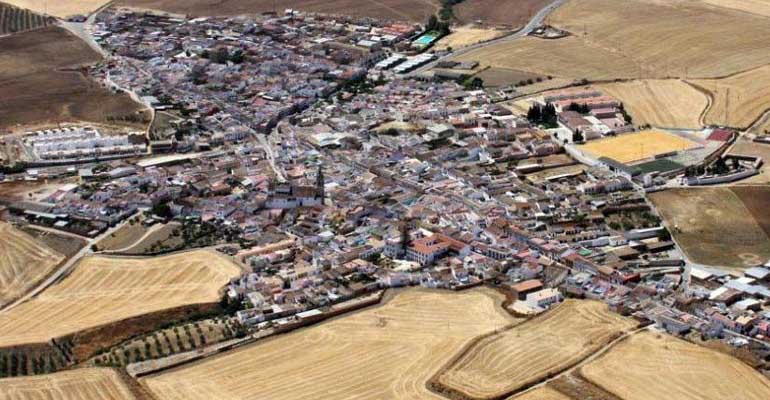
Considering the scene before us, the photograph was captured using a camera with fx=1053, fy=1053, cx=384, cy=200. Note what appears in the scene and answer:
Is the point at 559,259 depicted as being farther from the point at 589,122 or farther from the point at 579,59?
the point at 579,59

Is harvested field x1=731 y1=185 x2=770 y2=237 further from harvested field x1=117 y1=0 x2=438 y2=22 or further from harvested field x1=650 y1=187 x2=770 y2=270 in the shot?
harvested field x1=117 y1=0 x2=438 y2=22

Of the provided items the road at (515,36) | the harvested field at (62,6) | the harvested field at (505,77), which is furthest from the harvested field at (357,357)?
the harvested field at (62,6)

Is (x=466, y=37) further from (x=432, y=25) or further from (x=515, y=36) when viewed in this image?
(x=515, y=36)

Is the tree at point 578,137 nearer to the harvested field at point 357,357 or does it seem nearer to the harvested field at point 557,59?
the harvested field at point 557,59

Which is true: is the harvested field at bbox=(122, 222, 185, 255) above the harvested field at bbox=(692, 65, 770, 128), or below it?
below

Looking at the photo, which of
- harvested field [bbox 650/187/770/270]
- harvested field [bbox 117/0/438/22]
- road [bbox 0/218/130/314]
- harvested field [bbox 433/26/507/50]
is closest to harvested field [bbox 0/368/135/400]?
road [bbox 0/218/130/314]

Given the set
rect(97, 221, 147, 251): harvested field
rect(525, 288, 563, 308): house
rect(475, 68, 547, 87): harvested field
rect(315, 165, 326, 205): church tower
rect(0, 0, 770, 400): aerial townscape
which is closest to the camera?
rect(0, 0, 770, 400): aerial townscape

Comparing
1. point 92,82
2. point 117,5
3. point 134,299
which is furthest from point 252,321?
point 117,5

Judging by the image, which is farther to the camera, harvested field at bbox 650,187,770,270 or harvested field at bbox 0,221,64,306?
harvested field at bbox 650,187,770,270
